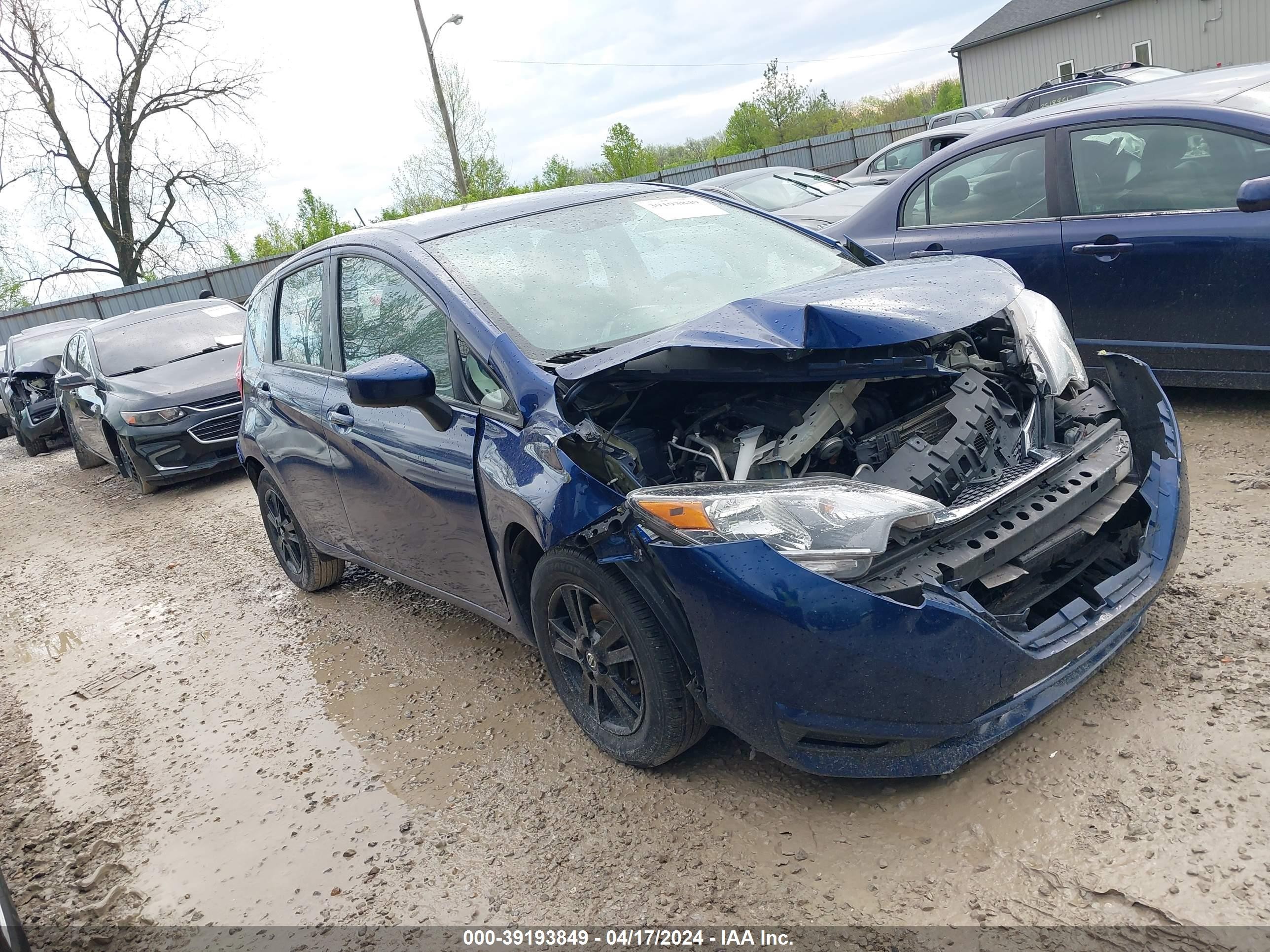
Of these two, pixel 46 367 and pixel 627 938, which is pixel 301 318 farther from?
pixel 46 367

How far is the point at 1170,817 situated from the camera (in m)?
2.39

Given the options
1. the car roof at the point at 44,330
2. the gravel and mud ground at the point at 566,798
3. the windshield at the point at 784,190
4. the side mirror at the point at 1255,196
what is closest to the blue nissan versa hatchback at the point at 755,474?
the gravel and mud ground at the point at 566,798

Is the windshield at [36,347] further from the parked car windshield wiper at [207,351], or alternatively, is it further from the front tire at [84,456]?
the parked car windshield wiper at [207,351]

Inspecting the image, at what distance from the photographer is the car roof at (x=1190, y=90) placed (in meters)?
4.68

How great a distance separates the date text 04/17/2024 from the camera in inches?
92.4

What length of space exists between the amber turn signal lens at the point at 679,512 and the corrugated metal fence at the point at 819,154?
88.6 feet

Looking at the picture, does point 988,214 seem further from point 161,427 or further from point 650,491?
point 161,427

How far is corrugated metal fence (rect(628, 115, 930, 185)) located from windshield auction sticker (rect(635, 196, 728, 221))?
987 inches

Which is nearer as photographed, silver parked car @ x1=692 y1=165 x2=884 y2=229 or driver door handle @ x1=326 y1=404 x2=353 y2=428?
driver door handle @ x1=326 y1=404 x2=353 y2=428

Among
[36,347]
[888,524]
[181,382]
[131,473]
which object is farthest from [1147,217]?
[36,347]

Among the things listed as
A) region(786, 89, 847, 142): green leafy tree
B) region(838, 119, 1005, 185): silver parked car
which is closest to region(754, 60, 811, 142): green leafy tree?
region(786, 89, 847, 142): green leafy tree

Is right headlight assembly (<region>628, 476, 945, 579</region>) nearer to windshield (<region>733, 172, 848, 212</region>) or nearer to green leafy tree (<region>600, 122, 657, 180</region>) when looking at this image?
windshield (<region>733, 172, 848, 212</region>)

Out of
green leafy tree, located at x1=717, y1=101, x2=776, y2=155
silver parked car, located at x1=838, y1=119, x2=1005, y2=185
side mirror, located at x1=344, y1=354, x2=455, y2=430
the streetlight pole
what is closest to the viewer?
side mirror, located at x1=344, y1=354, x2=455, y2=430

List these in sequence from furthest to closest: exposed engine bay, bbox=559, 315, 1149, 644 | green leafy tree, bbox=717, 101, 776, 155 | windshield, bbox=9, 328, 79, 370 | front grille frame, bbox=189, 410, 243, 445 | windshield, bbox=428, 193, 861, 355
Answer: green leafy tree, bbox=717, 101, 776, 155 → windshield, bbox=9, 328, 79, 370 → front grille frame, bbox=189, 410, 243, 445 → windshield, bbox=428, 193, 861, 355 → exposed engine bay, bbox=559, 315, 1149, 644
